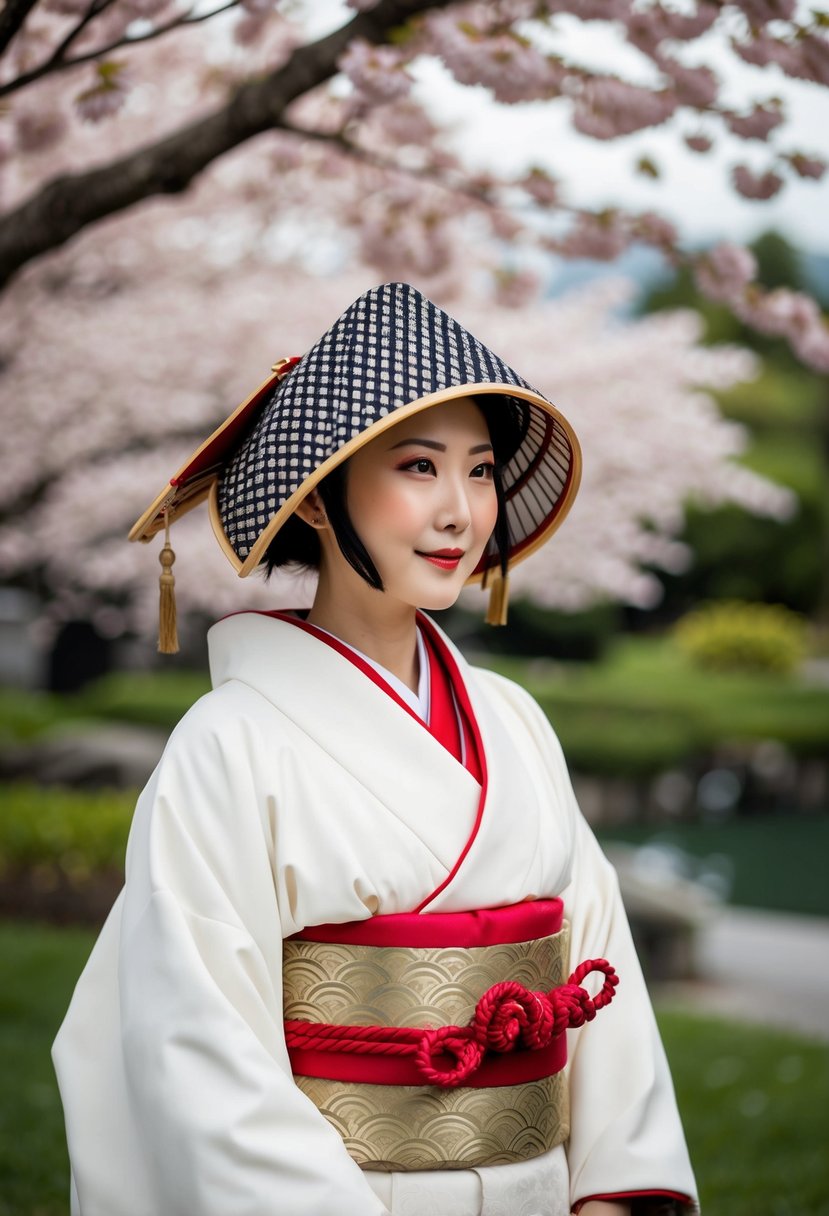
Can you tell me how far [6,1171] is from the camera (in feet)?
10.7

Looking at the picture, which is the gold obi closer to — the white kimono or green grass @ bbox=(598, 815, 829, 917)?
the white kimono

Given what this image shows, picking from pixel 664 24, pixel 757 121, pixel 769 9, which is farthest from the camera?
pixel 757 121

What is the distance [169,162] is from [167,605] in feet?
3.97

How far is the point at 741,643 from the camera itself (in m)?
18.9

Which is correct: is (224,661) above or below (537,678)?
above

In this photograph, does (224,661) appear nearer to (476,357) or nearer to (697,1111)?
(476,357)

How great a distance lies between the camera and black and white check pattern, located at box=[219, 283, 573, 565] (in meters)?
1.58

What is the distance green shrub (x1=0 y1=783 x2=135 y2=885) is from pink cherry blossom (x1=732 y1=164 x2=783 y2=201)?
406 centimetres

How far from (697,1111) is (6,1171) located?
202 centimetres

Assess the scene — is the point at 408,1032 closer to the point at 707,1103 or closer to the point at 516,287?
the point at 707,1103

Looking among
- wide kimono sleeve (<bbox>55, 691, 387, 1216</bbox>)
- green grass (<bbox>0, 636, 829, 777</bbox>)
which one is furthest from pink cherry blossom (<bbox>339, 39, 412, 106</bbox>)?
green grass (<bbox>0, 636, 829, 777</bbox>)

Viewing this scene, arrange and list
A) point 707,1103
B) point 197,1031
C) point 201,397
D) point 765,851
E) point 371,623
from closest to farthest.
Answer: point 197,1031 → point 371,623 → point 707,1103 → point 201,397 → point 765,851

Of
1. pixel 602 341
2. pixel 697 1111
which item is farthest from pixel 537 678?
pixel 697 1111

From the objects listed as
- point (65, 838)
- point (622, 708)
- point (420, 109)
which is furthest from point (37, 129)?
point (622, 708)
